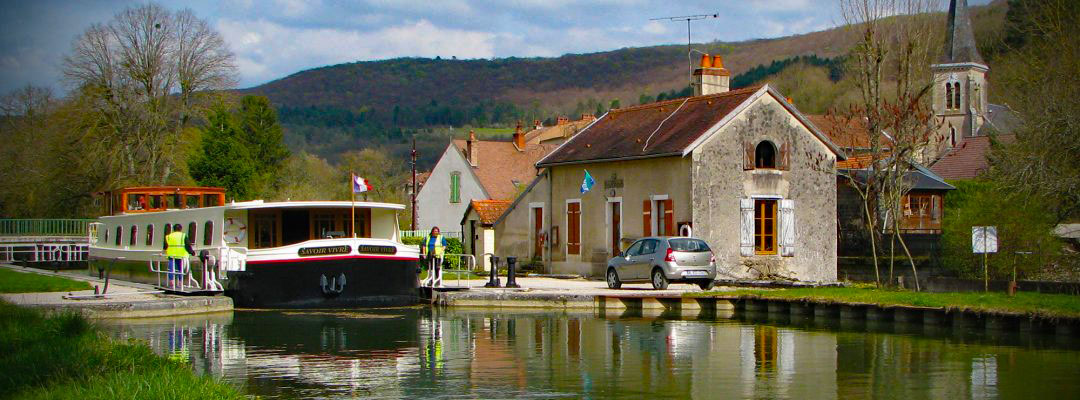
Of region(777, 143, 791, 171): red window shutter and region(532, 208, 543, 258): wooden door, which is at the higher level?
region(777, 143, 791, 171): red window shutter

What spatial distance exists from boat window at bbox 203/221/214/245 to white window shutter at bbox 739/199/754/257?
567 inches

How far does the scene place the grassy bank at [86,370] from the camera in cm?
1055

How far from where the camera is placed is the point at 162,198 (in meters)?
35.6

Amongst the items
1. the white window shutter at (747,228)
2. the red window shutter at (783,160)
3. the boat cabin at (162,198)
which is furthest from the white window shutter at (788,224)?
the boat cabin at (162,198)

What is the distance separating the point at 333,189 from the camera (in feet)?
271

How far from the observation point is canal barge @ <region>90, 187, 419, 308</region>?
2542 cm

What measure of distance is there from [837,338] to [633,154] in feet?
49.3

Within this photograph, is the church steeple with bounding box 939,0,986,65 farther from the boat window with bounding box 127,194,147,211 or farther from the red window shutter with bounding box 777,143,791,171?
the boat window with bounding box 127,194,147,211

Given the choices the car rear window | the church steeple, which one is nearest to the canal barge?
the car rear window

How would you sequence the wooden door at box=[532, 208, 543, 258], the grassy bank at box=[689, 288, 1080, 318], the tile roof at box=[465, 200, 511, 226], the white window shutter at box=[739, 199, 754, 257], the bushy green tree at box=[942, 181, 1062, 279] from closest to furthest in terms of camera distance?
the grassy bank at box=[689, 288, 1080, 318]
the bushy green tree at box=[942, 181, 1062, 279]
the white window shutter at box=[739, 199, 754, 257]
the wooden door at box=[532, 208, 543, 258]
the tile roof at box=[465, 200, 511, 226]

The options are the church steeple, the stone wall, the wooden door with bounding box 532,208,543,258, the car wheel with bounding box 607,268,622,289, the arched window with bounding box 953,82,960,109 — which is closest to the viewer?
the car wheel with bounding box 607,268,622,289

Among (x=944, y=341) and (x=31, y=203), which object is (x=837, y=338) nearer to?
(x=944, y=341)

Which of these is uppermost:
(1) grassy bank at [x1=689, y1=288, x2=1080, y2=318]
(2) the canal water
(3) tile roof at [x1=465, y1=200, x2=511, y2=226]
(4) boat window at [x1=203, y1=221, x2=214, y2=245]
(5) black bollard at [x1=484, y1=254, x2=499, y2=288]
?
(3) tile roof at [x1=465, y1=200, x2=511, y2=226]

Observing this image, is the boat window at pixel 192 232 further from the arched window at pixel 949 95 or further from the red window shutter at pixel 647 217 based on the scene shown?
the arched window at pixel 949 95
